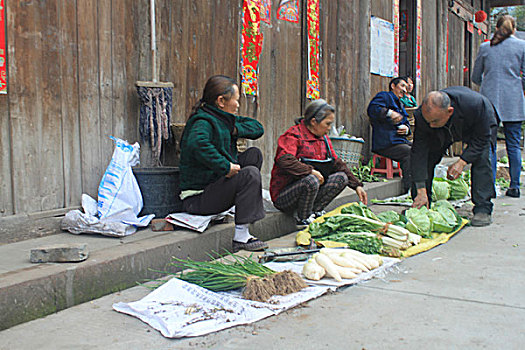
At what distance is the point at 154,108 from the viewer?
4.55m

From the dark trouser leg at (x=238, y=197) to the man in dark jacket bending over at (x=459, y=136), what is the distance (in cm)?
181

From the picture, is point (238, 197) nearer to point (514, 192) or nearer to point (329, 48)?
point (329, 48)

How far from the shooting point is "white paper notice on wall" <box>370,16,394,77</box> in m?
8.85

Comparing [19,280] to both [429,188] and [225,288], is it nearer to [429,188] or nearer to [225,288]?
[225,288]

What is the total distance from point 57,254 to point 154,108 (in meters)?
1.80

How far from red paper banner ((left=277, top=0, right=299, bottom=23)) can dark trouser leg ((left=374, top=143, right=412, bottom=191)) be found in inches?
82.7

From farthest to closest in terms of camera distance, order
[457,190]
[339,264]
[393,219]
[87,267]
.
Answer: [457,190]
[393,219]
[339,264]
[87,267]

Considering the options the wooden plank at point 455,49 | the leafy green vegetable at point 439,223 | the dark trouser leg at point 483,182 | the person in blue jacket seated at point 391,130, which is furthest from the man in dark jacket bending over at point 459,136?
the wooden plank at point 455,49

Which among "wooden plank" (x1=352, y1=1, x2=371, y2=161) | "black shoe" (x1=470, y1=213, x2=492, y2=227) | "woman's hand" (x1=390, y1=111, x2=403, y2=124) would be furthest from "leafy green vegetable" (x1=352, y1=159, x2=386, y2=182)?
"black shoe" (x1=470, y1=213, x2=492, y2=227)

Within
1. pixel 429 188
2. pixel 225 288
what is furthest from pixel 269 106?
pixel 225 288

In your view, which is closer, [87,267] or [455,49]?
[87,267]

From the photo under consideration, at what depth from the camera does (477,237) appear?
15.6ft

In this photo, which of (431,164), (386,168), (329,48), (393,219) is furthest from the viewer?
(386,168)

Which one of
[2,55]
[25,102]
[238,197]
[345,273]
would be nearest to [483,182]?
[345,273]
